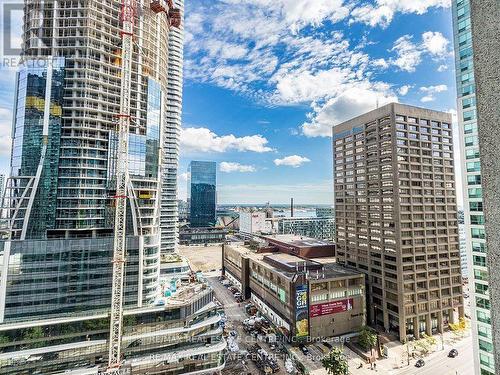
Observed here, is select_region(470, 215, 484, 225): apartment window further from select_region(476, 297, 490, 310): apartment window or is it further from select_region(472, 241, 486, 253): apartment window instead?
select_region(476, 297, 490, 310): apartment window

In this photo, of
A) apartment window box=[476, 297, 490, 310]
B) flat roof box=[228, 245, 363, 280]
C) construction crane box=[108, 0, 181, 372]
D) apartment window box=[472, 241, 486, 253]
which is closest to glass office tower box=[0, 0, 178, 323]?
construction crane box=[108, 0, 181, 372]

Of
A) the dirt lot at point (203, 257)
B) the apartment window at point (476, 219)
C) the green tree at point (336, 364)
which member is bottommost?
the dirt lot at point (203, 257)

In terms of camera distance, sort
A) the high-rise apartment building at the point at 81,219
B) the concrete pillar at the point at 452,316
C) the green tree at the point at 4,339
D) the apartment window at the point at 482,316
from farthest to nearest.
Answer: the concrete pillar at the point at 452,316
the high-rise apartment building at the point at 81,219
the green tree at the point at 4,339
the apartment window at the point at 482,316

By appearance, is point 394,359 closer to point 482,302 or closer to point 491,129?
point 482,302

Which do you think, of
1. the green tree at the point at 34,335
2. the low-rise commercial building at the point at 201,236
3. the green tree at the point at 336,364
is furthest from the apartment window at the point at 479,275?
the low-rise commercial building at the point at 201,236

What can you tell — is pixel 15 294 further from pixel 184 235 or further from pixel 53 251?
pixel 184 235

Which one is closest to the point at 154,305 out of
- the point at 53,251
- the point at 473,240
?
the point at 53,251

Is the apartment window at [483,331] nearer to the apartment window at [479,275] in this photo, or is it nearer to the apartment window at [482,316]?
the apartment window at [482,316]
